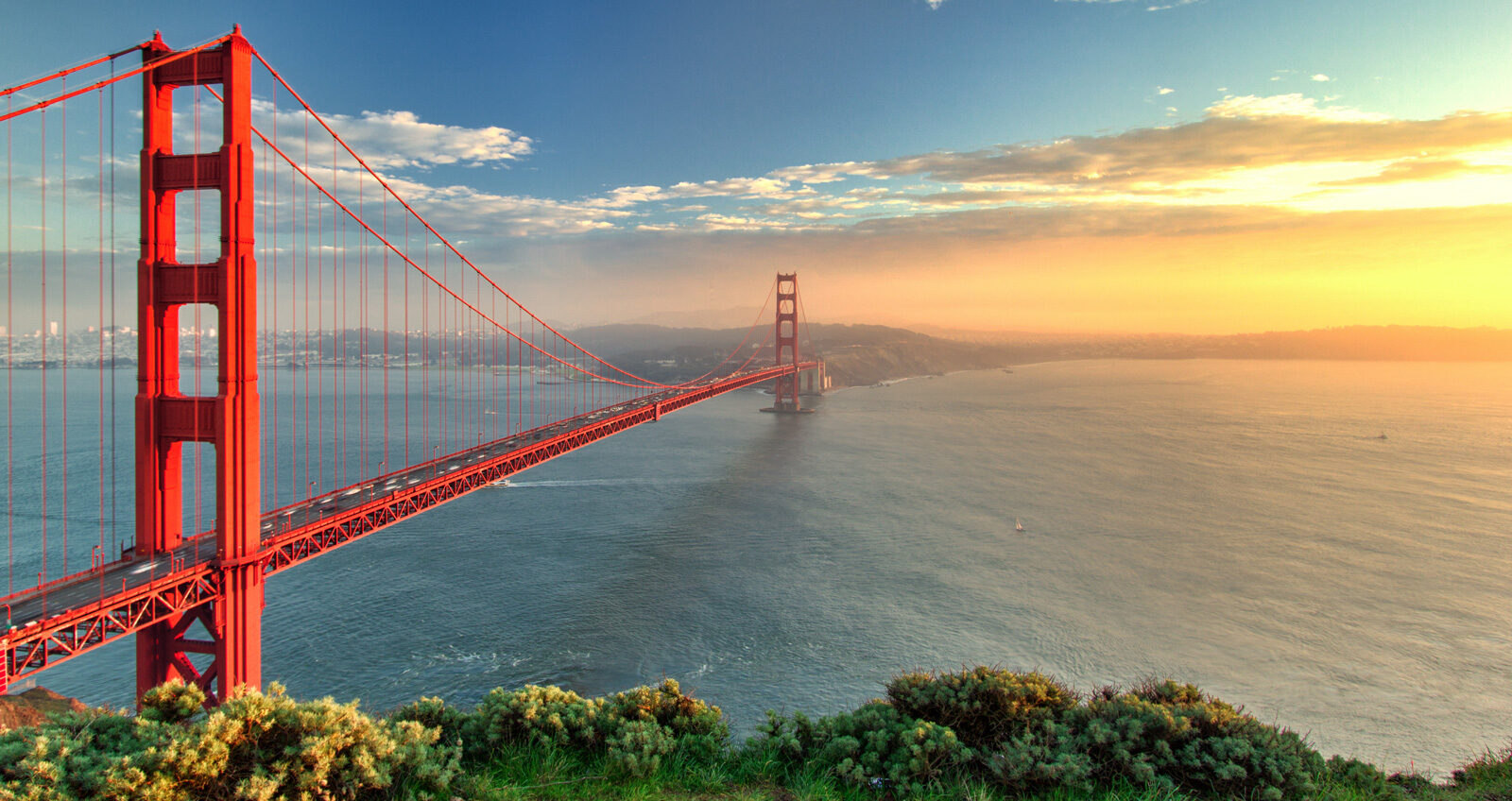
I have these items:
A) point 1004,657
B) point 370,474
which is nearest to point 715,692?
point 1004,657

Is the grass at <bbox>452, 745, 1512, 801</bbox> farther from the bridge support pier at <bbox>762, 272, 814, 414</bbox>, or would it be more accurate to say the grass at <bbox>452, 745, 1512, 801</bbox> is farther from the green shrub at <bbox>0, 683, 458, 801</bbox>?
the bridge support pier at <bbox>762, 272, 814, 414</bbox>

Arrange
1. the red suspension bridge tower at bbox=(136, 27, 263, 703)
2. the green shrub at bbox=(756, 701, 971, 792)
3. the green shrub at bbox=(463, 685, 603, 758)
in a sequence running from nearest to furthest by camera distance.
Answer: the green shrub at bbox=(756, 701, 971, 792)
the green shrub at bbox=(463, 685, 603, 758)
the red suspension bridge tower at bbox=(136, 27, 263, 703)

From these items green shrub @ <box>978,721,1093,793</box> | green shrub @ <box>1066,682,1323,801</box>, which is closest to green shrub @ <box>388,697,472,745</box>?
green shrub @ <box>978,721,1093,793</box>

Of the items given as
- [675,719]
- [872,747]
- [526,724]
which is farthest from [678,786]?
[872,747]

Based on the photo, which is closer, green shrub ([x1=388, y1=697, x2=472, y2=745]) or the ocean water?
green shrub ([x1=388, y1=697, x2=472, y2=745])

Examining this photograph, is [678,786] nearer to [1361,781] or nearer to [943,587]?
[1361,781]

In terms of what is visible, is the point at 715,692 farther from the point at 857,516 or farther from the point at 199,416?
the point at 857,516

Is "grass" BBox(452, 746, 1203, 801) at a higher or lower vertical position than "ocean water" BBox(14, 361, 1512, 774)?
higher
